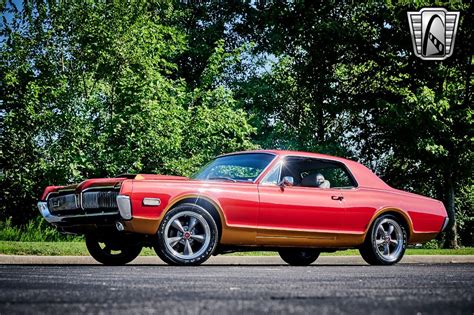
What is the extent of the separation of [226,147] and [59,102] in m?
4.92

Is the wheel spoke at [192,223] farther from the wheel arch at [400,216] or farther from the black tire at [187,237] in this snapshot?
the wheel arch at [400,216]

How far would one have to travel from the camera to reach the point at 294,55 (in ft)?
98.1

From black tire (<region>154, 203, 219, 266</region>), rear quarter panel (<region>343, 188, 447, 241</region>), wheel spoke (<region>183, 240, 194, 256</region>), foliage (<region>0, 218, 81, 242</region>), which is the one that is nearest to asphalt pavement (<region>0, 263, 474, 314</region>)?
black tire (<region>154, 203, 219, 266</region>)

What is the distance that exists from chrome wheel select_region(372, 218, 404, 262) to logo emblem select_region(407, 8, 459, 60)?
42.4 feet

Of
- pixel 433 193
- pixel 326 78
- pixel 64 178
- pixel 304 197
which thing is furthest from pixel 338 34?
pixel 304 197

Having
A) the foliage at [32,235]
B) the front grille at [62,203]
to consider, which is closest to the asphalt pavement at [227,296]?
the front grille at [62,203]

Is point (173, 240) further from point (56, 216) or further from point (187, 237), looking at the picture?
point (56, 216)

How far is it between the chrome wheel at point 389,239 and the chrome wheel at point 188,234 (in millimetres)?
2890

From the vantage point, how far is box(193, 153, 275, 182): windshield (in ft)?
30.2

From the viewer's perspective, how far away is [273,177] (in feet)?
30.4

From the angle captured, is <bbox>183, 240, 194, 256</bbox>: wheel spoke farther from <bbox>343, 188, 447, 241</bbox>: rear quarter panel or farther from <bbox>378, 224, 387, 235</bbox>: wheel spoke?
<bbox>378, 224, 387, 235</bbox>: wheel spoke

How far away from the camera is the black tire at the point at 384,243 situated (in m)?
9.86

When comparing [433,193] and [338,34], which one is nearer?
[338,34]

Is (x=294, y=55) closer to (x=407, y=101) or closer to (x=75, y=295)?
(x=407, y=101)
